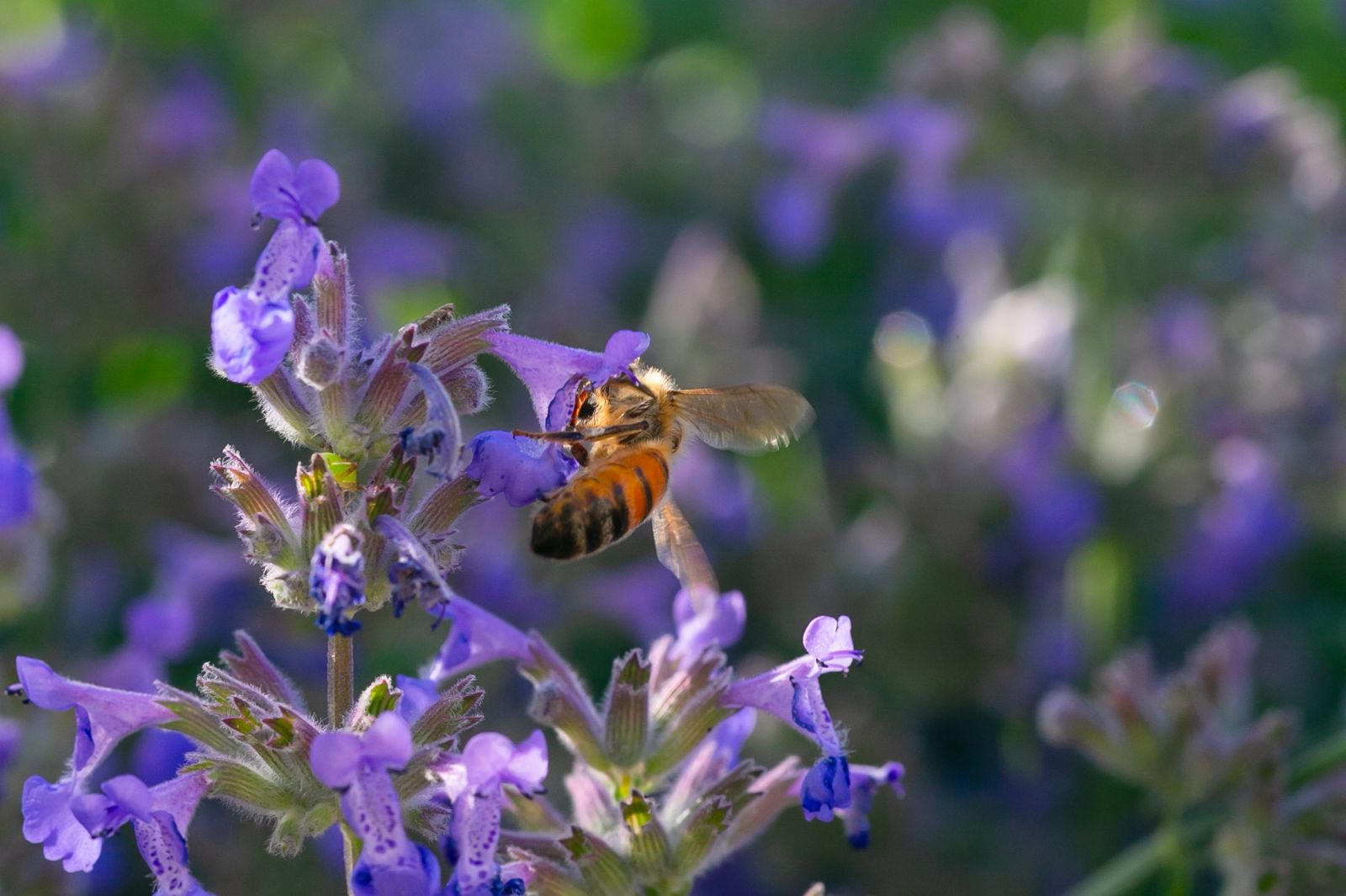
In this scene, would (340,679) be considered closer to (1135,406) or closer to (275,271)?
(275,271)

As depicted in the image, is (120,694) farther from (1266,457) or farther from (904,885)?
(1266,457)

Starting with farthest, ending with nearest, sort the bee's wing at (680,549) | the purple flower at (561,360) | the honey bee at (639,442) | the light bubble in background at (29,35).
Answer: the light bubble in background at (29,35) → the bee's wing at (680,549) → the honey bee at (639,442) → the purple flower at (561,360)

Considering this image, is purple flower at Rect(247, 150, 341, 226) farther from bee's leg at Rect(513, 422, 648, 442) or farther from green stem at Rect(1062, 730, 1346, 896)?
green stem at Rect(1062, 730, 1346, 896)

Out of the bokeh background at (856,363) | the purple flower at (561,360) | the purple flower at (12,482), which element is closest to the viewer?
the purple flower at (561,360)

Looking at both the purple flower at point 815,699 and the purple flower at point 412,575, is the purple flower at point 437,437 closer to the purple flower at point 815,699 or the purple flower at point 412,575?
the purple flower at point 412,575

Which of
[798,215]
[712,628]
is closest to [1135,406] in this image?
[798,215]

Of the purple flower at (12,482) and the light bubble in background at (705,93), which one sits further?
the light bubble in background at (705,93)

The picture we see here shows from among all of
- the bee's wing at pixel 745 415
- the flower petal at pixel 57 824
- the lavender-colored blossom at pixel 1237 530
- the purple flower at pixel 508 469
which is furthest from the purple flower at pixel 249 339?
the lavender-colored blossom at pixel 1237 530
